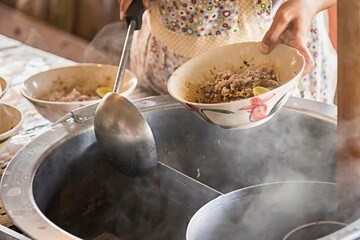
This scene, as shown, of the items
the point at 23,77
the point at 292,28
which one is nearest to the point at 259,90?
the point at 292,28

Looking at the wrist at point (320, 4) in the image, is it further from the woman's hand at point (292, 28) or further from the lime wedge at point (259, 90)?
the lime wedge at point (259, 90)

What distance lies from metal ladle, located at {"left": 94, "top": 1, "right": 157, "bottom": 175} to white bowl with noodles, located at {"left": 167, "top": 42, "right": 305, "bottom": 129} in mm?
116

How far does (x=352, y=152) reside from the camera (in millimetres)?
1035

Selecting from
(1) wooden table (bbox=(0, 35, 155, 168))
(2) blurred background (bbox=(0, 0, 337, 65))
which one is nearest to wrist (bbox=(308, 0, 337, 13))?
(1) wooden table (bbox=(0, 35, 155, 168))

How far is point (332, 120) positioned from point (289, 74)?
178 mm

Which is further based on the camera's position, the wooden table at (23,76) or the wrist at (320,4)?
the wooden table at (23,76)

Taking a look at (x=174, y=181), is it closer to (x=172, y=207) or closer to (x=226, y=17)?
(x=172, y=207)

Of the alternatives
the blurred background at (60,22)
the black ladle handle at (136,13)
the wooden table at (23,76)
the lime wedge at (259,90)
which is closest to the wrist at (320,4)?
the lime wedge at (259,90)

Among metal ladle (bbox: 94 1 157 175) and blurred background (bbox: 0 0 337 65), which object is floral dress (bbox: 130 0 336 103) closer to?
metal ladle (bbox: 94 1 157 175)

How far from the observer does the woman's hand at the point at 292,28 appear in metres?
1.29

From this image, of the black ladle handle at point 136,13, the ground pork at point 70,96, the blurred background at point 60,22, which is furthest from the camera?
the blurred background at point 60,22

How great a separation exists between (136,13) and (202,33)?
20cm

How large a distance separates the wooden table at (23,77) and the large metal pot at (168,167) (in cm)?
22

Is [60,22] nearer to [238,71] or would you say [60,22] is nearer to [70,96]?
[70,96]
